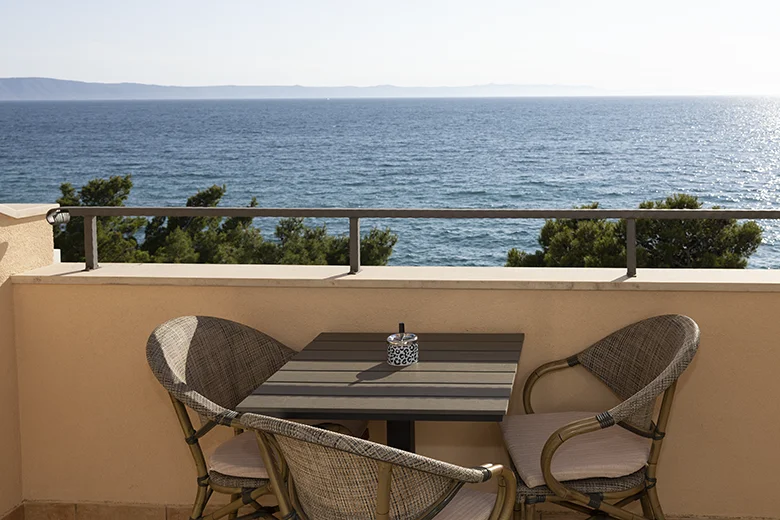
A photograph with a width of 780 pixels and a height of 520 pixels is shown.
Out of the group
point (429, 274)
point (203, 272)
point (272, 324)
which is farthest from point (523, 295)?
point (203, 272)

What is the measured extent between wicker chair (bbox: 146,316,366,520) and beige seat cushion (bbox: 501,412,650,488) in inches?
18.8

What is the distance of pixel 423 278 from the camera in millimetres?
3104

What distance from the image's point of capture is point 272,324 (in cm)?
317

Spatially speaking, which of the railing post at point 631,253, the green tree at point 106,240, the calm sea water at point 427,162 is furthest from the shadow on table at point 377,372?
the calm sea water at point 427,162

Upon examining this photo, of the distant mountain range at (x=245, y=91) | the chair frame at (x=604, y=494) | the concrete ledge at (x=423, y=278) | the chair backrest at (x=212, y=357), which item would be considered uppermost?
the distant mountain range at (x=245, y=91)

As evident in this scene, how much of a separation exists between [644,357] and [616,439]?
0.88ft

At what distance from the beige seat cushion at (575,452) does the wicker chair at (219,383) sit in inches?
18.8

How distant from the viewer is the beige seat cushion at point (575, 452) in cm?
250

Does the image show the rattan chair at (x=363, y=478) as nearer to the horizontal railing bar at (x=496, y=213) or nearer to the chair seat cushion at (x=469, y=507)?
the chair seat cushion at (x=469, y=507)

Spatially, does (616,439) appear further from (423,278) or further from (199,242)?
(199,242)

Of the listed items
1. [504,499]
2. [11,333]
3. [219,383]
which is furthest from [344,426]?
[11,333]

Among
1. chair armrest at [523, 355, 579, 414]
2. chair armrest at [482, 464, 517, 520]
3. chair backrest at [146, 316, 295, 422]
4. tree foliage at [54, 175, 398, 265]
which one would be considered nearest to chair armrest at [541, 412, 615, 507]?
chair armrest at [482, 464, 517, 520]

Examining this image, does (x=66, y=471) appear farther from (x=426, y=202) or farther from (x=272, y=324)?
(x=426, y=202)

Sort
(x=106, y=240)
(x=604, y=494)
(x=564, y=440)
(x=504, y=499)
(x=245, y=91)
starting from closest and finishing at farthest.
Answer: (x=504, y=499) < (x=564, y=440) < (x=604, y=494) < (x=106, y=240) < (x=245, y=91)
